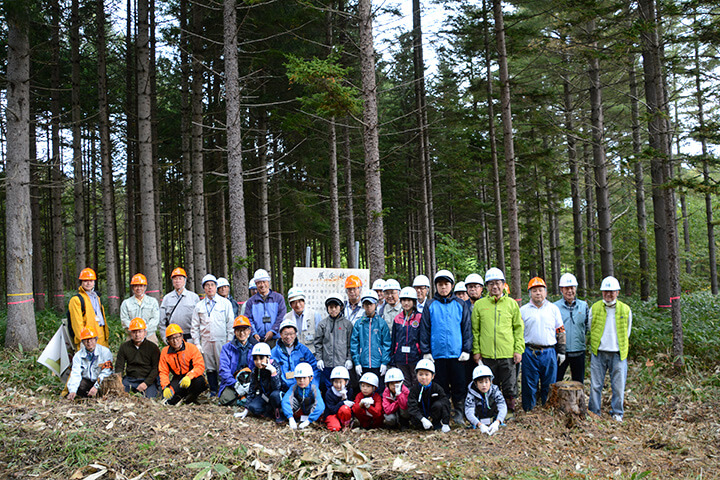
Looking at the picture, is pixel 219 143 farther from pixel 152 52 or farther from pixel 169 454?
pixel 169 454

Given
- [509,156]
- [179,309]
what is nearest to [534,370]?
[179,309]

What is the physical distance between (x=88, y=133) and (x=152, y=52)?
9.54 m

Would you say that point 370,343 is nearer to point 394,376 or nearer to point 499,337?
point 394,376

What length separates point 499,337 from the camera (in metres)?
6.89

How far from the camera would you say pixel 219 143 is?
64.5ft

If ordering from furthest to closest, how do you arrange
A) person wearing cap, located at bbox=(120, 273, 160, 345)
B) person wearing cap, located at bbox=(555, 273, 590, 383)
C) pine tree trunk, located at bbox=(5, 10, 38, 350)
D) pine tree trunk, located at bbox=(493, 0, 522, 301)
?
pine tree trunk, located at bbox=(493, 0, 522, 301)
pine tree trunk, located at bbox=(5, 10, 38, 350)
person wearing cap, located at bbox=(120, 273, 160, 345)
person wearing cap, located at bbox=(555, 273, 590, 383)

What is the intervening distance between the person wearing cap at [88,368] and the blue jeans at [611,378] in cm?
747

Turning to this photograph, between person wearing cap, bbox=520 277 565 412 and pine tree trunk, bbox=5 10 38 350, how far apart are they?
911 centimetres

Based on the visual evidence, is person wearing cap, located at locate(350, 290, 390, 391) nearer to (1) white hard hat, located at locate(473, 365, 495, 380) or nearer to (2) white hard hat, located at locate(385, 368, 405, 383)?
(2) white hard hat, located at locate(385, 368, 405, 383)

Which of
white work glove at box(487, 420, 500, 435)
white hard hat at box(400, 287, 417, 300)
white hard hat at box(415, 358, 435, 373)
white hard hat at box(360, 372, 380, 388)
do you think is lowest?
white work glove at box(487, 420, 500, 435)

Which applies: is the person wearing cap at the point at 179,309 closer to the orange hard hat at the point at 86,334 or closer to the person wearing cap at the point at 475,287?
the orange hard hat at the point at 86,334

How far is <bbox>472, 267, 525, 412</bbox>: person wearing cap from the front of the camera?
22.6 feet

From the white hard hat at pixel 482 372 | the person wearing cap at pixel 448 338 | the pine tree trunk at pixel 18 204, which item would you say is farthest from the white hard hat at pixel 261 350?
the pine tree trunk at pixel 18 204

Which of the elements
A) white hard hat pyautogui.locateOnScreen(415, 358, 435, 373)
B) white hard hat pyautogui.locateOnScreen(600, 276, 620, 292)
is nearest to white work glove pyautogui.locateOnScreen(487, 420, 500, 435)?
white hard hat pyautogui.locateOnScreen(415, 358, 435, 373)
